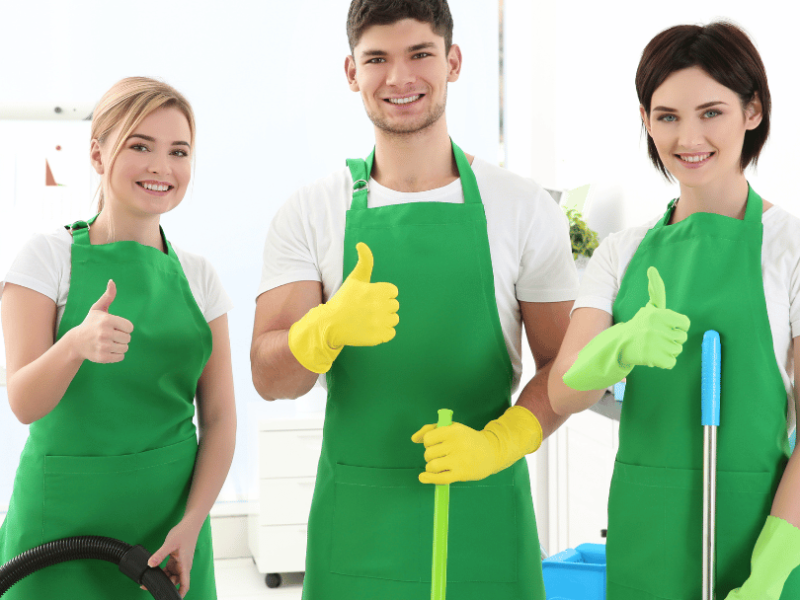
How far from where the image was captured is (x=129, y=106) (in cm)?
148

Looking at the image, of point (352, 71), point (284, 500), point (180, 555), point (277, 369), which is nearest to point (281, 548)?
point (284, 500)

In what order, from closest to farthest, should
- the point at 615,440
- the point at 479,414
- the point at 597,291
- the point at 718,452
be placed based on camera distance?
the point at 718,452
the point at 597,291
the point at 479,414
the point at 615,440

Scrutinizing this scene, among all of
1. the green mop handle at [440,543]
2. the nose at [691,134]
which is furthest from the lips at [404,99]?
the green mop handle at [440,543]

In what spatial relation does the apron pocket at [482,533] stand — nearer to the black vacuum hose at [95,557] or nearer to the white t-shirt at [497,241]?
the white t-shirt at [497,241]

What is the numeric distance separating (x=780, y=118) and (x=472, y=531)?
147cm

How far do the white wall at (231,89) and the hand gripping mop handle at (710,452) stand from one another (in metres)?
3.11

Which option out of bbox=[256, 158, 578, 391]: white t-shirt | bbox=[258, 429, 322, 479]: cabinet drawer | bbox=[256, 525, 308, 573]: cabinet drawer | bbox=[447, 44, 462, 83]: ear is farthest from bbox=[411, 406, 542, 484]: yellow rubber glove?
bbox=[256, 525, 308, 573]: cabinet drawer

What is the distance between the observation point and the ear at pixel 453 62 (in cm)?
139

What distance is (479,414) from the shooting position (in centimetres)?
134

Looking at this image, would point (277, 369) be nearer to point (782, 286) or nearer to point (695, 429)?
point (695, 429)

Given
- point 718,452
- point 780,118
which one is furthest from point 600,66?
point 718,452

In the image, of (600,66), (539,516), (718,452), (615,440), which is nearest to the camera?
(718,452)

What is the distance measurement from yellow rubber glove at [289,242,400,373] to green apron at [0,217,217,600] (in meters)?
0.41

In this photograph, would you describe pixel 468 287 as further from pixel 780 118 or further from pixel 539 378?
pixel 780 118
